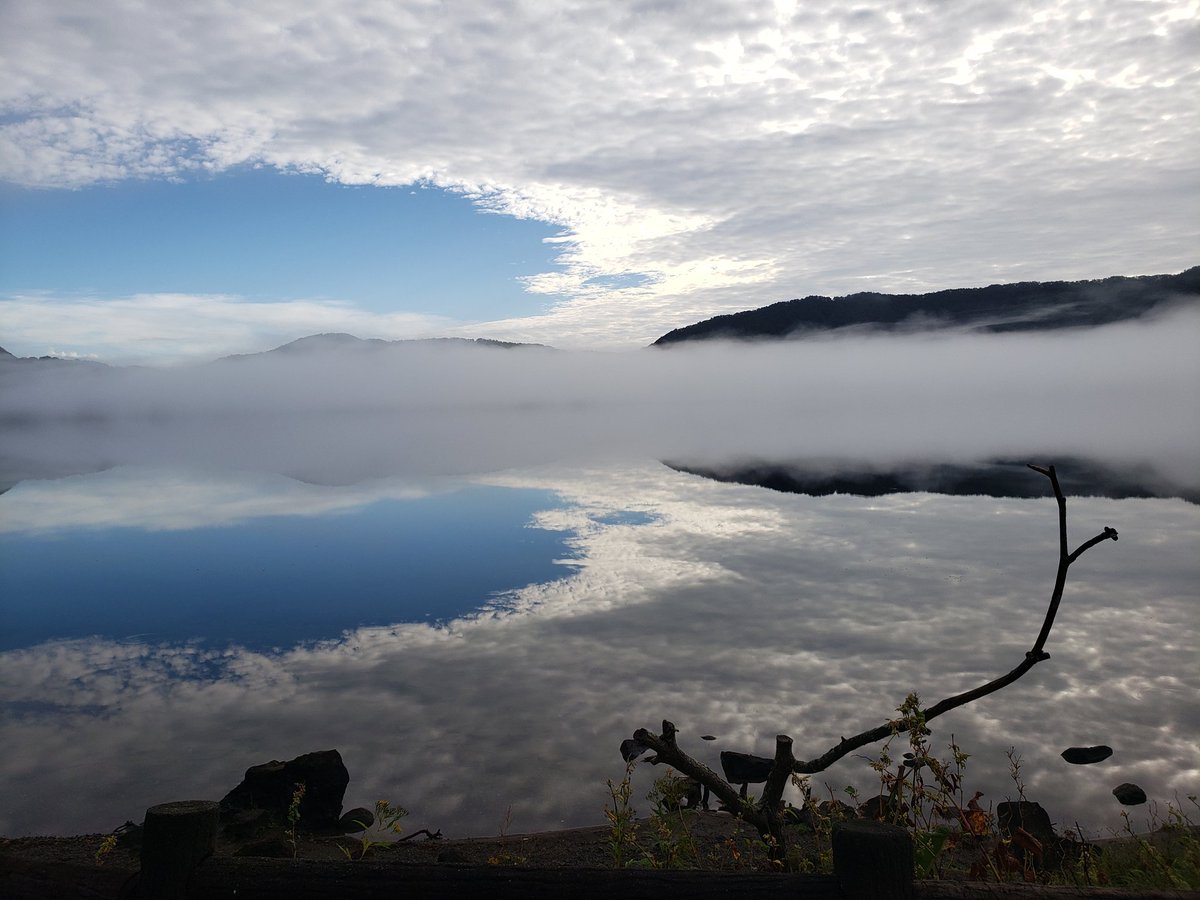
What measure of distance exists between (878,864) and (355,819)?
662cm

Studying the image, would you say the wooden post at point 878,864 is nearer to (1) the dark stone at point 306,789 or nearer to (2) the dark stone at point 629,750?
Answer: (2) the dark stone at point 629,750

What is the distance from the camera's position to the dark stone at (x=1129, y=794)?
9.23m

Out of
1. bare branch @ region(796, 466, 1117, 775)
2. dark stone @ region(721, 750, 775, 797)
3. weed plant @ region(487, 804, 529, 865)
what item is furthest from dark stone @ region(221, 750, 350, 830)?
bare branch @ region(796, 466, 1117, 775)

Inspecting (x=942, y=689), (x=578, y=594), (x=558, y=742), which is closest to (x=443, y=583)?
(x=578, y=594)

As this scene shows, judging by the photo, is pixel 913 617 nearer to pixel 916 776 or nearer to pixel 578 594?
pixel 578 594

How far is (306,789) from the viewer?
29.0ft

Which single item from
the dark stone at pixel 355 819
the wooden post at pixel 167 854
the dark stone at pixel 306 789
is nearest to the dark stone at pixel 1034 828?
the dark stone at pixel 355 819

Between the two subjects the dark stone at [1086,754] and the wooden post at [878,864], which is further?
the dark stone at [1086,754]

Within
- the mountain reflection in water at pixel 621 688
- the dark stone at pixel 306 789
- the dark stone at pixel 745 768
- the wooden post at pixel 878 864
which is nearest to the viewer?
the wooden post at pixel 878 864

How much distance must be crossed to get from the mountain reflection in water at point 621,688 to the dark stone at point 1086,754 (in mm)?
103

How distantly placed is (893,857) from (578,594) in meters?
15.1

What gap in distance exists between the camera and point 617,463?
54906 mm

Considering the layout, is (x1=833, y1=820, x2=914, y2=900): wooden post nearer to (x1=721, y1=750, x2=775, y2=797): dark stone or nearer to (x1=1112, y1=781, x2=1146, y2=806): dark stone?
(x1=721, y1=750, x2=775, y2=797): dark stone

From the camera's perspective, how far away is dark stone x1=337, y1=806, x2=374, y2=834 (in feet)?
28.6
